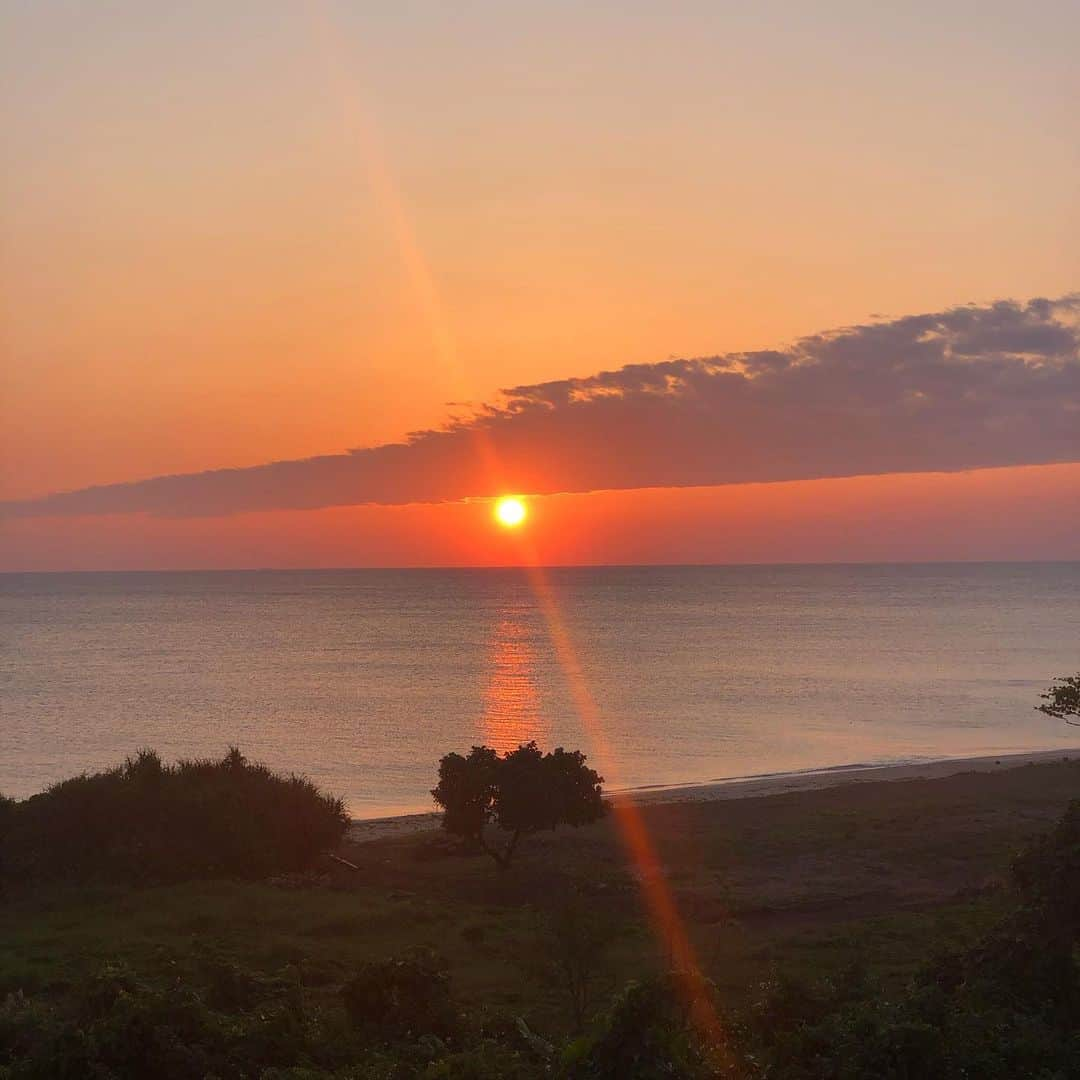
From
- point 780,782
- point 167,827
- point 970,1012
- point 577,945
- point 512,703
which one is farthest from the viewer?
point 512,703

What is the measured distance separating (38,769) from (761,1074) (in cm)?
6433

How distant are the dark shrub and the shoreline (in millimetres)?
29904

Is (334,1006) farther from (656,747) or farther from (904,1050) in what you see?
(656,747)

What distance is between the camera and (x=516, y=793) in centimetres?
4053

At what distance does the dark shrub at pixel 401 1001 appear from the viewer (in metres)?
20.5

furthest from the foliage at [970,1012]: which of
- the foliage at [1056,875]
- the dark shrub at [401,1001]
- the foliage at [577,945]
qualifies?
the dark shrub at [401,1001]

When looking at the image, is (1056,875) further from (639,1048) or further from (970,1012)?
(639,1048)

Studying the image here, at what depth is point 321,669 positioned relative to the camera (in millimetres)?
136875

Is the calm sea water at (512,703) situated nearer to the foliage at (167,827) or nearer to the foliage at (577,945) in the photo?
the foliage at (167,827)

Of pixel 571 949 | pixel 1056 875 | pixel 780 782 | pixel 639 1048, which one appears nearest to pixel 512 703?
pixel 780 782

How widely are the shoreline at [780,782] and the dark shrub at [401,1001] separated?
98.1 feet

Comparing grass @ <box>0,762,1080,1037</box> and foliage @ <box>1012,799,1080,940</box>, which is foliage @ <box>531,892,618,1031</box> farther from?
foliage @ <box>1012,799,1080,940</box>

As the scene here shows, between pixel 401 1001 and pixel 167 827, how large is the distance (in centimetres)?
2250

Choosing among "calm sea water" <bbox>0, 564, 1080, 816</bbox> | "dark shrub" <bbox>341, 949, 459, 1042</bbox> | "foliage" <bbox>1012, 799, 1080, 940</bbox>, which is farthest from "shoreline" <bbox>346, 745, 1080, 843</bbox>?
"foliage" <bbox>1012, 799, 1080, 940</bbox>
